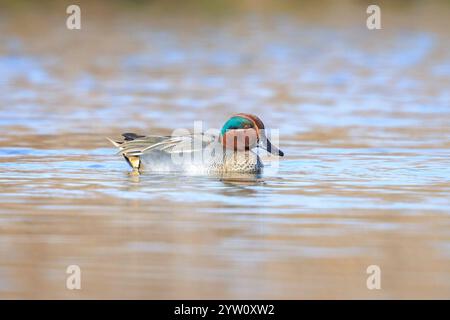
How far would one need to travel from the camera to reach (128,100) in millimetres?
16656

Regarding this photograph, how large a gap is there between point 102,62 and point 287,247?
588 inches

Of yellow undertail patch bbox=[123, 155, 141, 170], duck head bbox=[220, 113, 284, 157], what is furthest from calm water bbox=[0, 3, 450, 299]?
duck head bbox=[220, 113, 284, 157]

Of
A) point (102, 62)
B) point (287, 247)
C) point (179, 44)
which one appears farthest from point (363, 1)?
point (287, 247)

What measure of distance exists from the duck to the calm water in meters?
0.21

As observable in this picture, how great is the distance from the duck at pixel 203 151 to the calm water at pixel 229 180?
0.21 meters

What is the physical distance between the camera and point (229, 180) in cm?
1028

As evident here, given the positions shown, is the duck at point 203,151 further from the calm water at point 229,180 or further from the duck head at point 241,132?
the calm water at point 229,180

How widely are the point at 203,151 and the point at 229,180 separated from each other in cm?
44

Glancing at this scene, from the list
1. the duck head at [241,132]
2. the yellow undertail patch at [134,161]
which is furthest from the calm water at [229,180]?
the duck head at [241,132]

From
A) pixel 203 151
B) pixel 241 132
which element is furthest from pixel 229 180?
pixel 241 132

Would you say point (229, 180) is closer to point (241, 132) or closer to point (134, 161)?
point (241, 132)

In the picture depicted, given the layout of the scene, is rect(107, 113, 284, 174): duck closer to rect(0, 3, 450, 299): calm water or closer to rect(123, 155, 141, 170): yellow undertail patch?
rect(123, 155, 141, 170): yellow undertail patch

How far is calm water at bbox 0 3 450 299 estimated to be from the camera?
6.75 m

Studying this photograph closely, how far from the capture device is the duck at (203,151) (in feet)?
34.3
